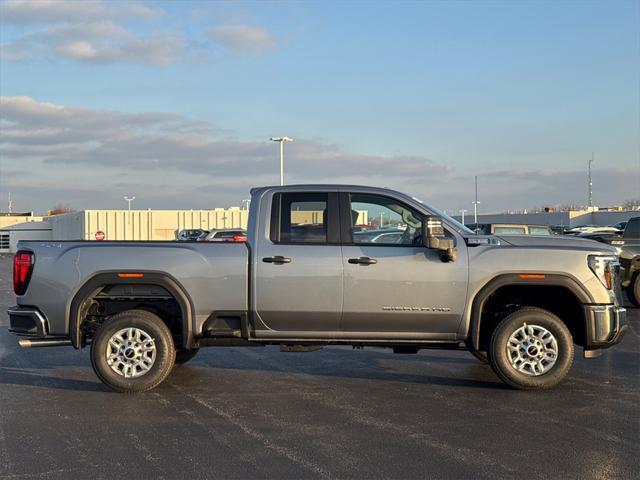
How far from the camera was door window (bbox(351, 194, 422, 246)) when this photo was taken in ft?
24.3

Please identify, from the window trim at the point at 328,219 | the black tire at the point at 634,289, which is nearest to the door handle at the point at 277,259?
the window trim at the point at 328,219

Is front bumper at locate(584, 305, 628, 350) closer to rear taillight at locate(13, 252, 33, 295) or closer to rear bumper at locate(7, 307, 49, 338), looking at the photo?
rear bumper at locate(7, 307, 49, 338)

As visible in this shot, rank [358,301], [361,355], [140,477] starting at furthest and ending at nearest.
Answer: [361,355]
[358,301]
[140,477]

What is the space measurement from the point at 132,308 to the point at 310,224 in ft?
7.24

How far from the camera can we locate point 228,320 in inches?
292

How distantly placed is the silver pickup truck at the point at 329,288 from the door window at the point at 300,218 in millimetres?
13

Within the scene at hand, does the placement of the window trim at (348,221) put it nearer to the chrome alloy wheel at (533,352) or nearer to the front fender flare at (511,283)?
the front fender flare at (511,283)

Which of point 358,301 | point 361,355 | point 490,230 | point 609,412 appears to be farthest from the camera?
point 490,230

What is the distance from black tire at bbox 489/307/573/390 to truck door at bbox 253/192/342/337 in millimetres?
1700

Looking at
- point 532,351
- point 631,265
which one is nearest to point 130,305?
point 532,351

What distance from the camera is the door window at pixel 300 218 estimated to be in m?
7.42

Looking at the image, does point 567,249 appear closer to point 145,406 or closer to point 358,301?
point 358,301

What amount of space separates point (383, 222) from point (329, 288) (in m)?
0.96

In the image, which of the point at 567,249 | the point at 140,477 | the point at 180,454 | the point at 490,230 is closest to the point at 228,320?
the point at 180,454
